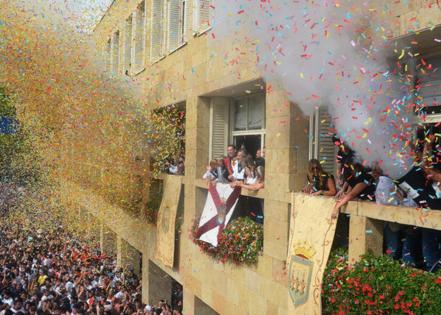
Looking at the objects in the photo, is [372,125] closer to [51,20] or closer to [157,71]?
[157,71]

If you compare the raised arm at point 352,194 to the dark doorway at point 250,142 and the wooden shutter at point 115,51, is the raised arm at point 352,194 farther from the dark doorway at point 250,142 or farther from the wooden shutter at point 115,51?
the wooden shutter at point 115,51

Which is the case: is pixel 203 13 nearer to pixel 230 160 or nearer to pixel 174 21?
pixel 174 21

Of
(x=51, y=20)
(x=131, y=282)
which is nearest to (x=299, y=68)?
(x=51, y=20)

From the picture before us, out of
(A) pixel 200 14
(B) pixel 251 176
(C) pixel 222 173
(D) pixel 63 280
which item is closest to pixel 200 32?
(A) pixel 200 14

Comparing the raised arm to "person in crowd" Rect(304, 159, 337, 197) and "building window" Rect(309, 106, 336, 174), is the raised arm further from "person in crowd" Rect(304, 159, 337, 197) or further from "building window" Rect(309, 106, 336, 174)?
"building window" Rect(309, 106, 336, 174)

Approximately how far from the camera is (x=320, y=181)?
6809 millimetres

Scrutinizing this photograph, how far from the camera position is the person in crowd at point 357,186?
235 inches

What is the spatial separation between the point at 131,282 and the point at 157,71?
25.2 feet

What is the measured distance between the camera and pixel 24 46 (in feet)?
46.6

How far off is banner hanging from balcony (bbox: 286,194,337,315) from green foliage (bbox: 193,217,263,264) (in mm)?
1517

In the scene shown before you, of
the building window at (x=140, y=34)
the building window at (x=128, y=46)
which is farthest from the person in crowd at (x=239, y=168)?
the building window at (x=128, y=46)

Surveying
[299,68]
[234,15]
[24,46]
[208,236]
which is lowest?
[208,236]

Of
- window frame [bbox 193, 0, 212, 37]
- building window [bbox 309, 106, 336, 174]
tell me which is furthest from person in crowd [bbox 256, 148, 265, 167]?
window frame [bbox 193, 0, 212, 37]

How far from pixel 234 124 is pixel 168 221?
2897 mm
